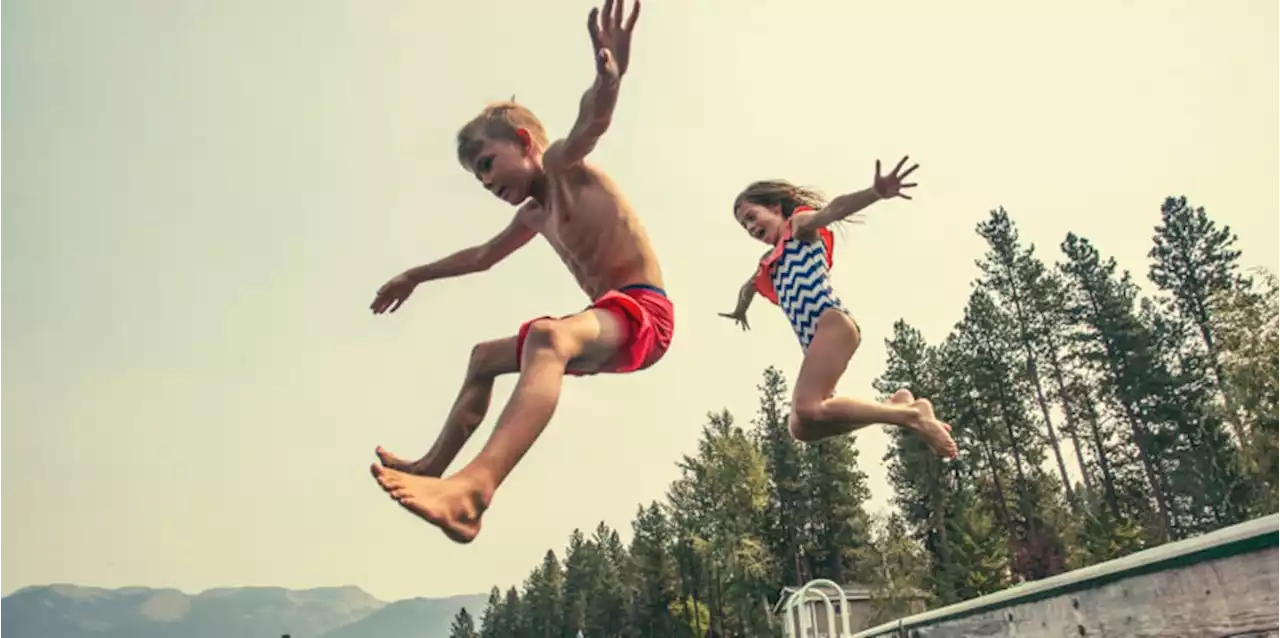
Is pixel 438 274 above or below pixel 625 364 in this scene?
above

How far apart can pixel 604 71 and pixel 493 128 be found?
1.92ft

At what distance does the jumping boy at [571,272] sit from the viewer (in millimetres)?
3021

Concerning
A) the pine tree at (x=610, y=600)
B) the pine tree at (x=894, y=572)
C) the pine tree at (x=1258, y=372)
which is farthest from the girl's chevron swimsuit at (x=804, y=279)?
the pine tree at (x=610, y=600)

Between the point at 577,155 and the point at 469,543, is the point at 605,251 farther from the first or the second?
the point at 469,543

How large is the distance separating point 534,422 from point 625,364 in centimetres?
67

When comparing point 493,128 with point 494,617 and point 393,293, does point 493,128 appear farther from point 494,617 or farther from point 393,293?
point 494,617

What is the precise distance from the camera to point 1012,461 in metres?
44.6

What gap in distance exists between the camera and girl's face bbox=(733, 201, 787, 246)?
515cm

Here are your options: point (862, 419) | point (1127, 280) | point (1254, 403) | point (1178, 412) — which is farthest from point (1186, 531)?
point (862, 419)

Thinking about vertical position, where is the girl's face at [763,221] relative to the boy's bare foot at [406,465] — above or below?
above

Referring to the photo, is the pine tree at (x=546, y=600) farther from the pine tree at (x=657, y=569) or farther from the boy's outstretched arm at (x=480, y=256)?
the boy's outstretched arm at (x=480, y=256)

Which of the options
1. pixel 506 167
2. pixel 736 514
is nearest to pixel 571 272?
pixel 506 167

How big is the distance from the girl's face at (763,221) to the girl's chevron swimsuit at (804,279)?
12cm

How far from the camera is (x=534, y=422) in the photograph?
303cm
